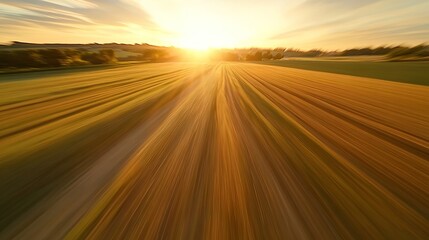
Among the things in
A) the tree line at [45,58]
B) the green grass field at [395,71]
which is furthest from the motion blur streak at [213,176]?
the tree line at [45,58]

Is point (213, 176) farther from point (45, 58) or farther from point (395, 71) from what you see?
point (45, 58)

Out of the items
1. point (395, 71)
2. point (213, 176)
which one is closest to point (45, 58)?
point (213, 176)

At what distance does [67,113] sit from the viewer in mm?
6523

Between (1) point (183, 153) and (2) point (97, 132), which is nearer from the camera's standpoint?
(1) point (183, 153)

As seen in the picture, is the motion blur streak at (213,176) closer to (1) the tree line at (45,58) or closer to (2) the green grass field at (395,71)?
(2) the green grass field at (395,71)

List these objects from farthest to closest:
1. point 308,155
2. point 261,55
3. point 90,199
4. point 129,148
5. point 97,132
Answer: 1. point 261,55
2. point 97,132
3. point 129,148
4. point 308,155
5. point 90,199

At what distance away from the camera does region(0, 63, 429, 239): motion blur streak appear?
224cm

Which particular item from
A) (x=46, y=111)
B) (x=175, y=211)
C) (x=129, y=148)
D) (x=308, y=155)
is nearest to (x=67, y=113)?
(x=46, y=111)

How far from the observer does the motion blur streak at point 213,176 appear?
2.24 metres

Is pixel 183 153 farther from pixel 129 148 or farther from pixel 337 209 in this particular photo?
pixel 337 209

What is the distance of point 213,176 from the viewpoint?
317 cm

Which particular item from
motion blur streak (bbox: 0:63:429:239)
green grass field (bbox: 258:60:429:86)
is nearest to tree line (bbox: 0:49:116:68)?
motion blur streak (bbox: 0:63:429:239)

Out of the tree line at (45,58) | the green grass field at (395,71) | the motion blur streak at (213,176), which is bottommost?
the tree line at (45,58)

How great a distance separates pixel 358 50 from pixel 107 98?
77095mm
